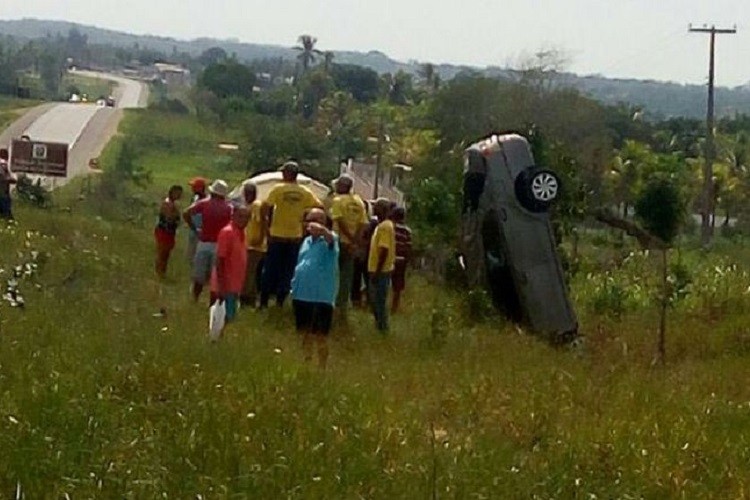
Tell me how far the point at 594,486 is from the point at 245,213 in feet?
18.7

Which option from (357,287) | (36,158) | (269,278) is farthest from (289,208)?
(36,158)

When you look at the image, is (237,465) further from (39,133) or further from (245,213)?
(39,133)

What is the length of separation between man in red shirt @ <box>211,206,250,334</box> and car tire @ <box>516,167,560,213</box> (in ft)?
14.3

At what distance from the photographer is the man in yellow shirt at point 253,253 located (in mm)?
14523

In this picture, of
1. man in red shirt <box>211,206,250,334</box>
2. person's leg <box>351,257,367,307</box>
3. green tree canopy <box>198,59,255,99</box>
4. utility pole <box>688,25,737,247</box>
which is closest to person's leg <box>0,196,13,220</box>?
person's leg <box>351,257,367,307</box>

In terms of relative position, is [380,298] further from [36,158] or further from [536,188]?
[36,158]

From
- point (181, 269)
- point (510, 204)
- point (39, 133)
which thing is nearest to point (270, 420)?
point (510, 204)

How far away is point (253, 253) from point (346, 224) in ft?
4.02

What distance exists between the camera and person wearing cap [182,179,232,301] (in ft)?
45.4

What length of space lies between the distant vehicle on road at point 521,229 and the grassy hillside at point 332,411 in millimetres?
1420

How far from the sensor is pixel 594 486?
7.05m

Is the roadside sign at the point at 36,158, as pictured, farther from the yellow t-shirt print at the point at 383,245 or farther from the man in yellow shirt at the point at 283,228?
the yellow t-shirt print at the point at 383,245

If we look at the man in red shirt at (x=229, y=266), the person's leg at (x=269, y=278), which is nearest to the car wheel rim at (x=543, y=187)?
the person's leg at (x=269, y=278)

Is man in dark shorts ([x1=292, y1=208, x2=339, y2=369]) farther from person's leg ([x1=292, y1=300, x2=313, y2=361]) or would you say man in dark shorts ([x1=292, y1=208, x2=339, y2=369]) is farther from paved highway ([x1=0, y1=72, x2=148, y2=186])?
paved highway ([x1=0, y1=72, x2=148, y2=186])
